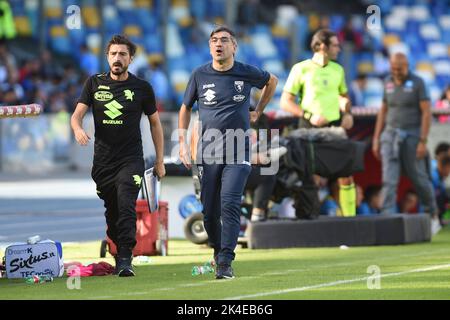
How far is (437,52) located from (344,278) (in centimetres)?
3370

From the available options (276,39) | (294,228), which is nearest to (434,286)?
(294,228)

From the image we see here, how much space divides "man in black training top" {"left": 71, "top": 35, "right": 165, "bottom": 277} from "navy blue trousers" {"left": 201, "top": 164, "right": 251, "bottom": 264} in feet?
2.07

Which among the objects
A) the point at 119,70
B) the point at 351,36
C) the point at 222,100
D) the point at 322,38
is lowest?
the point at 222,100

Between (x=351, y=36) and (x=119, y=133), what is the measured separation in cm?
3061

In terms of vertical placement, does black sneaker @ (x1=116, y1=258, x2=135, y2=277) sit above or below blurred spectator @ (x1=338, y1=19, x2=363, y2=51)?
A: below

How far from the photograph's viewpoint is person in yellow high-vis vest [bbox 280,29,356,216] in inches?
682

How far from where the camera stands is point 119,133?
13.1 m

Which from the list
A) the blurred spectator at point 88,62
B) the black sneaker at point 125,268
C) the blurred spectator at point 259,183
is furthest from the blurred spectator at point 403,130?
the blurred spectator at point 88,62

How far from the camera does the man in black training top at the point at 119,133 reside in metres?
13.0

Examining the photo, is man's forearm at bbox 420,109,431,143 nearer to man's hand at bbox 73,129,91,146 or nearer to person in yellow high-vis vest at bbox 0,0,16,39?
man's hand at bbox 73,129,91,146

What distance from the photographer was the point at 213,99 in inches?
506

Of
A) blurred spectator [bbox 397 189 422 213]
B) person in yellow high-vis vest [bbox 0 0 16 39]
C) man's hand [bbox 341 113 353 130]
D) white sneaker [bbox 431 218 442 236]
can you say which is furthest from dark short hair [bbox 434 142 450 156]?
person in yellow high-vis vest [bbox 0 0 16 39]

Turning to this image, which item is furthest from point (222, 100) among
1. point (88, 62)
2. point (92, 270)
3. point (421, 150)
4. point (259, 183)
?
point (88, 62)

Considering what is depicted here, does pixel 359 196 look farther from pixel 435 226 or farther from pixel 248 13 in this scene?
pixel 248 13
